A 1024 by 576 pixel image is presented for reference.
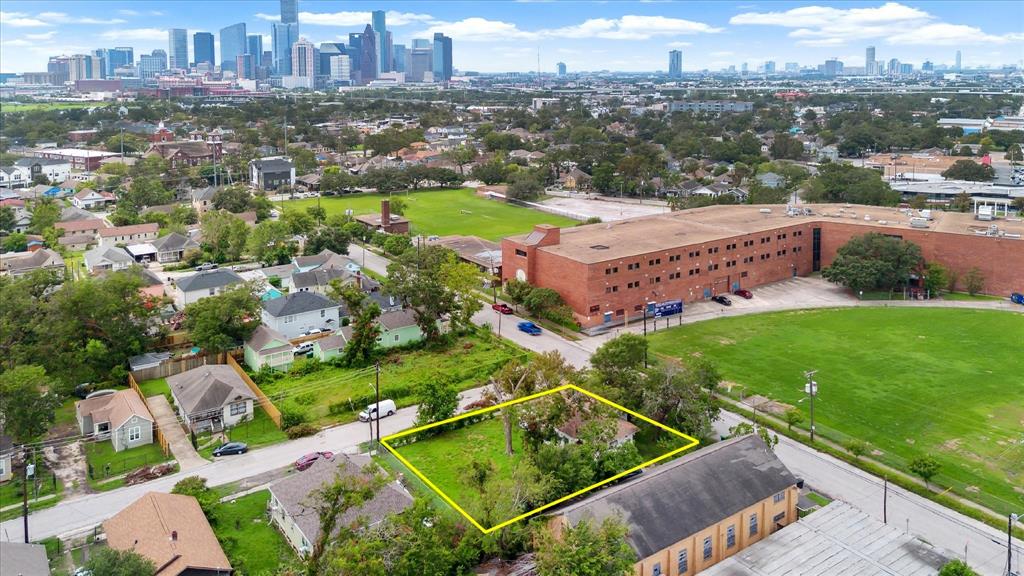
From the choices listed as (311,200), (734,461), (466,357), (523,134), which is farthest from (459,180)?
(734,461)

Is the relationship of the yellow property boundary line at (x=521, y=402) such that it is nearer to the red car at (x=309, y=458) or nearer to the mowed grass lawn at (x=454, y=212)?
the red car at (x=309, y=458)

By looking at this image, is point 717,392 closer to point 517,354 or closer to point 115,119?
point 517,354

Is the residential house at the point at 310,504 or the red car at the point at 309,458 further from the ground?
the residential house at the point at 310,504

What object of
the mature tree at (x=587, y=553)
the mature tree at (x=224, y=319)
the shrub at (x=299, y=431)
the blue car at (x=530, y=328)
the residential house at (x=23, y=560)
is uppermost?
the mature tree at (x=224, y=319)

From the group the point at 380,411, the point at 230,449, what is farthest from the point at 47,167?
the point at 380,411

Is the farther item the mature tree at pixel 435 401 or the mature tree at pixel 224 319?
the mature tree at pixel 224 319

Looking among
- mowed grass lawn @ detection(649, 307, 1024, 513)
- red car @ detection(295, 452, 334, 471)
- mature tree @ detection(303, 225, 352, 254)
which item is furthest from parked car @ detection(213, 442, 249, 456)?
mature tree @ detection(303, 225, 352, 254)

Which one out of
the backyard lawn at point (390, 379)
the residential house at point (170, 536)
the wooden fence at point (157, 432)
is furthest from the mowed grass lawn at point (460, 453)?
the wooden fence at point (157, 432)
